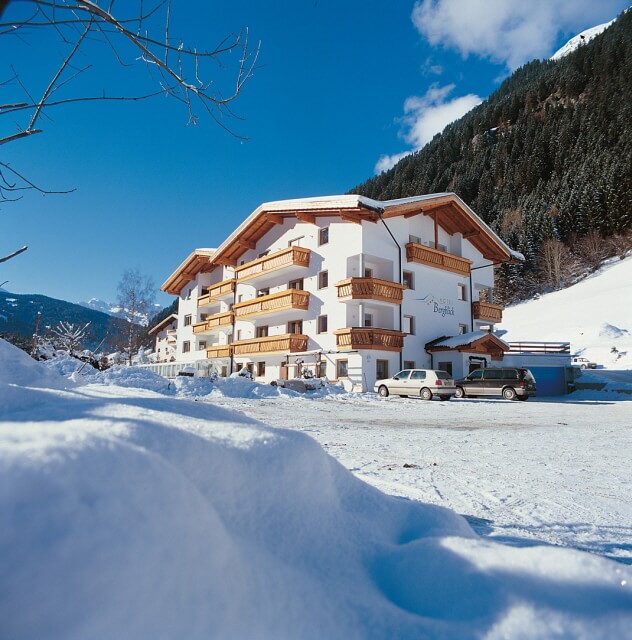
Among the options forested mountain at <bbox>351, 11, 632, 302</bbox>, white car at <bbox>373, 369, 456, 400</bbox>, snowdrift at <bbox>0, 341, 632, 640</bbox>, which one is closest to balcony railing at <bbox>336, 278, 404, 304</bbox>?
white car at <bbox>373, 369, 456, 400</bbox>

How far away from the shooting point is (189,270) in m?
42.6

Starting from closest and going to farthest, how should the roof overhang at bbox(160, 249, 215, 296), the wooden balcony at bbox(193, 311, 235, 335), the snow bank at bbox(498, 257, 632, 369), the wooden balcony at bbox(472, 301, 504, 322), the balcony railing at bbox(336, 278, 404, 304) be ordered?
the balcony railing at bbox(336, 278, 404, 304)
the wooden balcony at bbox(472, 301, 504, 322)
the wooden balcony at bbox(193, 311, 235, 335)
the snow bank at bbox(498, 257, 632, 369)
the roof overhang at bbox(160, 249, 215, 296)

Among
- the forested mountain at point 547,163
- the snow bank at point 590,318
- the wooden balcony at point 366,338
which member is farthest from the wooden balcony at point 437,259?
the forested mountain at point 547,163

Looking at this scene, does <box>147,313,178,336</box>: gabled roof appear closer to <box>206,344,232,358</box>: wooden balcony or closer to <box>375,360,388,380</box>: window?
<box>206,344,232,358</box>: wooden balcony

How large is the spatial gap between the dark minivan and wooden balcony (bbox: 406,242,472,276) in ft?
25.1

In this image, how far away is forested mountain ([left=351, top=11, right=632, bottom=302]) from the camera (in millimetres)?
59750

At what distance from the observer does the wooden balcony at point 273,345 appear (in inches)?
1064

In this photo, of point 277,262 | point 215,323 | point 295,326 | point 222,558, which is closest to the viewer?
point 222,558

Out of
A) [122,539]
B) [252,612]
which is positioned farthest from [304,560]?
[122,539]

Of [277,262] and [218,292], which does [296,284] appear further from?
[218,292]

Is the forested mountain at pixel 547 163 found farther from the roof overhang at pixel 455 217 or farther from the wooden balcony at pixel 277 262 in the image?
the wooden balcony at pixel 277 262

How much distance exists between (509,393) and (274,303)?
583 inches

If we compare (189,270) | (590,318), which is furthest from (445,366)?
(189,270)

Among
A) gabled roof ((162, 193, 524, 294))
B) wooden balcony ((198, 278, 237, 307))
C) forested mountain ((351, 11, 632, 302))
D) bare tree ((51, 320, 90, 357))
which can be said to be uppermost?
forested mountain ((351, 11, 632, 302))
